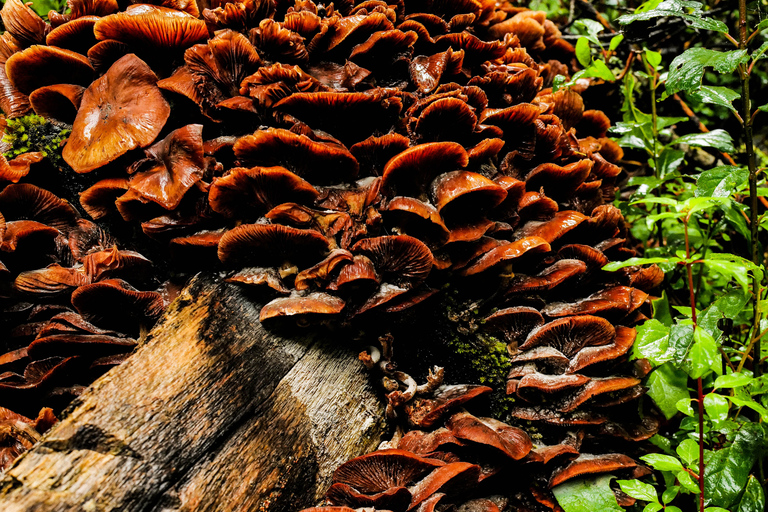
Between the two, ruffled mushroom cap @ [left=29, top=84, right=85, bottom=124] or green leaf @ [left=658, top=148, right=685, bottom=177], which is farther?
green leaf @ [left=658, top=148, right=685, bottom=177]

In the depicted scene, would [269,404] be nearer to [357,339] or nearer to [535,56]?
[357,339]

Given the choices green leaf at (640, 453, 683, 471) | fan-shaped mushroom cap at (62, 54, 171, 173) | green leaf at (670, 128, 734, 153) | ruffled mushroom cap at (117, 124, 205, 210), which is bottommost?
green leaf at (640, 453, 683, 471)

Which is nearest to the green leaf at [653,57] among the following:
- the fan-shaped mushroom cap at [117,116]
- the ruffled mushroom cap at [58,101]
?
the fan-shaped mushroom cap at [117,116]

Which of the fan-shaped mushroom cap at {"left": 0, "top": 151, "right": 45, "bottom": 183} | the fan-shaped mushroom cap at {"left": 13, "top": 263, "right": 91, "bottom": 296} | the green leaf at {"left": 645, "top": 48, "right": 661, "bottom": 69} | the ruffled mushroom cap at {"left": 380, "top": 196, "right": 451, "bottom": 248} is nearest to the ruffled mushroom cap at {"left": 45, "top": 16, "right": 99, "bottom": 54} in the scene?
the fan-shaped mushroom cap at {"left": 0, "top": 151, "right": 45, "bottom": 183}

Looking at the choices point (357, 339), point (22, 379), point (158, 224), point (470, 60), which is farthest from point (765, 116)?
point (22, 379)

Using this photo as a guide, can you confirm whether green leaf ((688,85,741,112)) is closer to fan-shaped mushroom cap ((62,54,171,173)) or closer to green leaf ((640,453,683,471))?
green leaf ((640,453,683,471))

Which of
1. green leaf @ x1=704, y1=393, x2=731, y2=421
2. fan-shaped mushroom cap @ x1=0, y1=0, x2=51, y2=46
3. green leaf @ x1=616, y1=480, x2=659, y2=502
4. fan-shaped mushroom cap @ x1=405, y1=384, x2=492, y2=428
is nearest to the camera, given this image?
green leaf @ x1=704, y1=393, x2=731, y2=421
